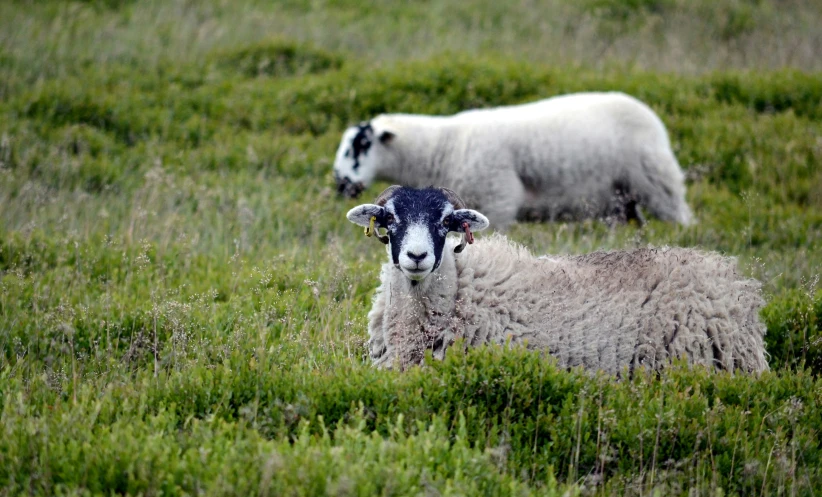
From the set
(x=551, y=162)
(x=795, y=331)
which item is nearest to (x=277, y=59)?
(x=551, y=162)

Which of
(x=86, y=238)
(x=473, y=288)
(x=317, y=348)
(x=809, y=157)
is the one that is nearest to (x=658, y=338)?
(x=473, y=288)

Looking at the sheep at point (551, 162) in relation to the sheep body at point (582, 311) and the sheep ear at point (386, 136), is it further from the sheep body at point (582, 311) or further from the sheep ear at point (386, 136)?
the sheep body at point (582, 311)

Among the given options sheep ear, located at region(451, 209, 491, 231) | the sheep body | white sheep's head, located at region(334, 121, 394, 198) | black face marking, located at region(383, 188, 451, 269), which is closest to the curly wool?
white sheep's head, located at region(334, 121, 394, 198)

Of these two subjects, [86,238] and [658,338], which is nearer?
[658,338]

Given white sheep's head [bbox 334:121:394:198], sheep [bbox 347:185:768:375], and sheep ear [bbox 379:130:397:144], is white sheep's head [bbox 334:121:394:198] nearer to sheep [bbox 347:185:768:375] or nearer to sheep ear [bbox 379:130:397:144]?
sheep ear [bbox 379:130:397:144]

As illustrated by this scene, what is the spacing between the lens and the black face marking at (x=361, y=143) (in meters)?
9.88

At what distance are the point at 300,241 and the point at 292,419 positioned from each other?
13.6 ft

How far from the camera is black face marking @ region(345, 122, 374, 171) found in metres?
9.88

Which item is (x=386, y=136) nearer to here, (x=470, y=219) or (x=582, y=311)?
(x=470, y=219)

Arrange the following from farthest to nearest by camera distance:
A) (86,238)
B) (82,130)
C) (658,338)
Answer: (82,130) → (86,238) → (658,338)

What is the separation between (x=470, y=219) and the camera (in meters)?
5.36

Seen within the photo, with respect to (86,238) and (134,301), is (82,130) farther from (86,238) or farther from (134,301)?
(134,301)

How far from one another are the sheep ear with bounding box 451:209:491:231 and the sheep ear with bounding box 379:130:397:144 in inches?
184

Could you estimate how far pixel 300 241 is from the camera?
326 inches
